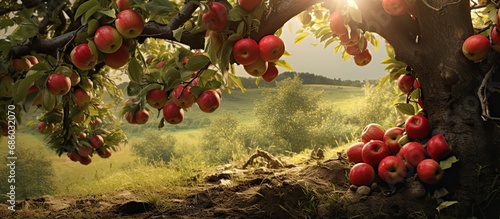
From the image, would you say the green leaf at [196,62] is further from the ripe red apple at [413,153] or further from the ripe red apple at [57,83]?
the ripe red apple at [413,153]

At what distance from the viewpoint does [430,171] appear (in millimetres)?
3096

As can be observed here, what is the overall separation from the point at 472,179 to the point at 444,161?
A: 0.74 ft

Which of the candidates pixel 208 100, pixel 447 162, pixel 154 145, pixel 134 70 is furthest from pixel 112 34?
pixel 154 145

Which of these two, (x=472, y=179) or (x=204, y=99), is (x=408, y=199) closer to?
(x=472, y=179)

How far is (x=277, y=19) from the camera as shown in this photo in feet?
9.59

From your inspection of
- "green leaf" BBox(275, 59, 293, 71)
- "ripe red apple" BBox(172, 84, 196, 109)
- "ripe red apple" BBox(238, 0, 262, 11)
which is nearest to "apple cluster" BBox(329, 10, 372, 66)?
"green leaf" BBox(275, 59, 293, 71)

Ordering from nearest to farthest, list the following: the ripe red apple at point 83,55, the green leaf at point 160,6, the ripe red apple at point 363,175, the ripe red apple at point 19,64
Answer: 1. the green leaf at point 160,6
2. the ripe red apple at point 83,55
3. the ripe red apple at point 19,64
4. the ripe red apple at point 363,175

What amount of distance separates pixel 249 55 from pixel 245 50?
4cm

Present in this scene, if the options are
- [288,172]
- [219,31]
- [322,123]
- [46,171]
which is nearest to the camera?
[219,31]

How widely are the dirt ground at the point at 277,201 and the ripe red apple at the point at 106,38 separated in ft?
4.92

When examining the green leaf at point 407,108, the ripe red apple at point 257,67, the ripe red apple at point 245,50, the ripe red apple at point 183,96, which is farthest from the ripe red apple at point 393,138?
the ripe red apple at point 183,96

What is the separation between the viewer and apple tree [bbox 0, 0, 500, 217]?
2.68m

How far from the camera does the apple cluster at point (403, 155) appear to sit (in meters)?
3.15

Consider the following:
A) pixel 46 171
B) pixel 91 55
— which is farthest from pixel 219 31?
pixel 46 171
